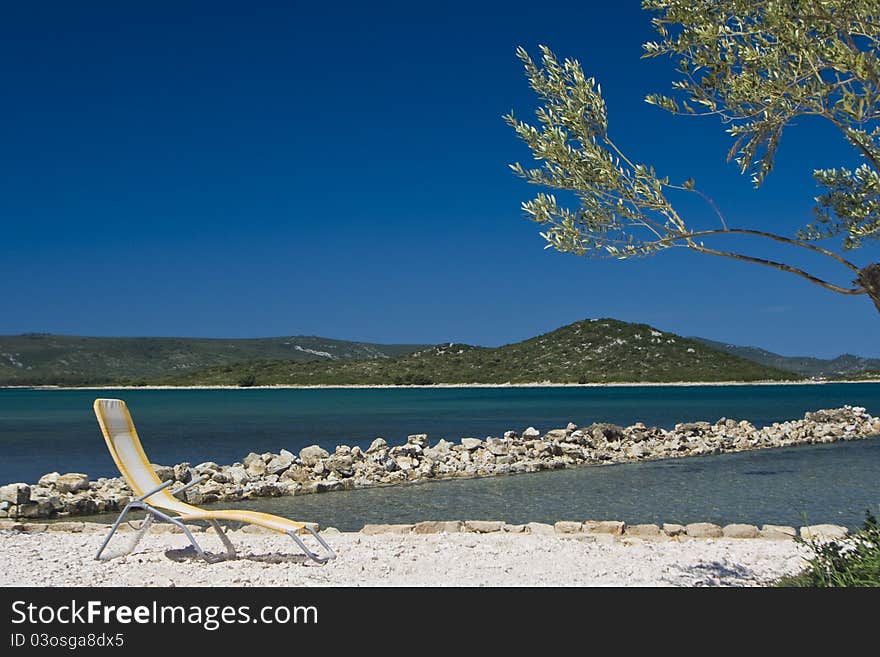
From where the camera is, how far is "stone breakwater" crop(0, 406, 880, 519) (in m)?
15.0

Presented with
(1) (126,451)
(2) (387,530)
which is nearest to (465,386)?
(2) (387,530)

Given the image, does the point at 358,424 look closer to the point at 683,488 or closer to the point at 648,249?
the point at 683,488

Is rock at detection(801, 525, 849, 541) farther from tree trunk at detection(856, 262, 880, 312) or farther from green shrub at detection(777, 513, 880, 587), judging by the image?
tree trunk at detection(856, 262, 880, 312)

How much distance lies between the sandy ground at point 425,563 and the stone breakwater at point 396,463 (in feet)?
17.4

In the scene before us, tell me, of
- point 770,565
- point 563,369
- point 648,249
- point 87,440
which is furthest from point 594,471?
point 563,369

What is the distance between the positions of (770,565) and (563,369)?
109 metres

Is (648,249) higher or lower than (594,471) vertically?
higher

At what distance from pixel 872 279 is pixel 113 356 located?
158 meters

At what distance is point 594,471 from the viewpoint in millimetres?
19828

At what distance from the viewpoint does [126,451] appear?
357 inches
